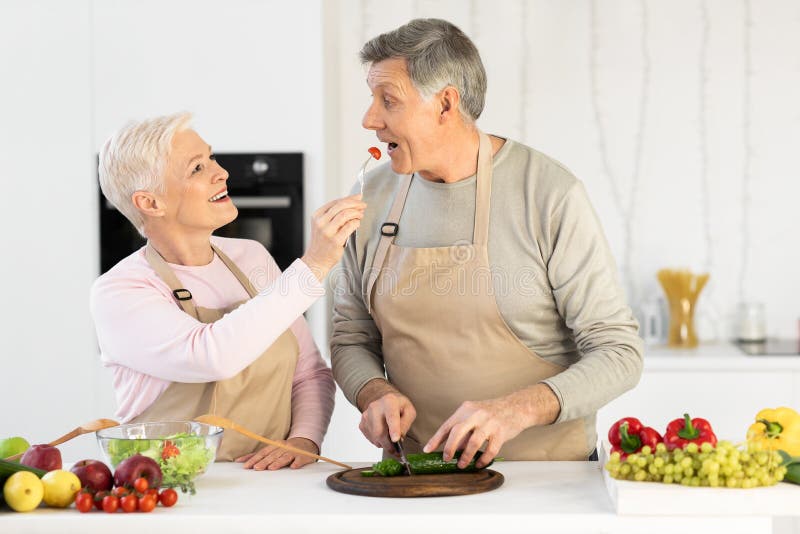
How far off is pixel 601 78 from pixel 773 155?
731 mm

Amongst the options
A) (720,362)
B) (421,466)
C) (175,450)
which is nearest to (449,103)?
(421,466)

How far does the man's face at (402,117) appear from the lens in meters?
2.00

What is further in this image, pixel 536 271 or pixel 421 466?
pixel 536 271

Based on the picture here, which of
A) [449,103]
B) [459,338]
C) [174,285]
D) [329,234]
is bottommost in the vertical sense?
[459,338]

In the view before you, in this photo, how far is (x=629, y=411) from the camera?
3.48 meters

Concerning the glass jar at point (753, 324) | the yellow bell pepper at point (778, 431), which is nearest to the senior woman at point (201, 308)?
the yellow bell pepper at point (778, 431)

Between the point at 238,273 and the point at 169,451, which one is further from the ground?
the point at 238,273

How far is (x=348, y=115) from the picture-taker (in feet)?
13.5

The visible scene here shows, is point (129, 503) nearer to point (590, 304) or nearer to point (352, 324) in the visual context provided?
point (352, 324)

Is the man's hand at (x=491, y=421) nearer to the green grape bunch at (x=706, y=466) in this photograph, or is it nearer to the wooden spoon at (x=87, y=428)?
the green grape bunch at (x=706, y=466)

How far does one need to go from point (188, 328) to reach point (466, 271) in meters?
0.56

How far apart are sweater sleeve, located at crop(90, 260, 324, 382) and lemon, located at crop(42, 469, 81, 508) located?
0.34 meters

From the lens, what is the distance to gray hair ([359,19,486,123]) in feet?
6.54

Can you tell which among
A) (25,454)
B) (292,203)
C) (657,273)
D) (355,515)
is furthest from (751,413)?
(25,454)
